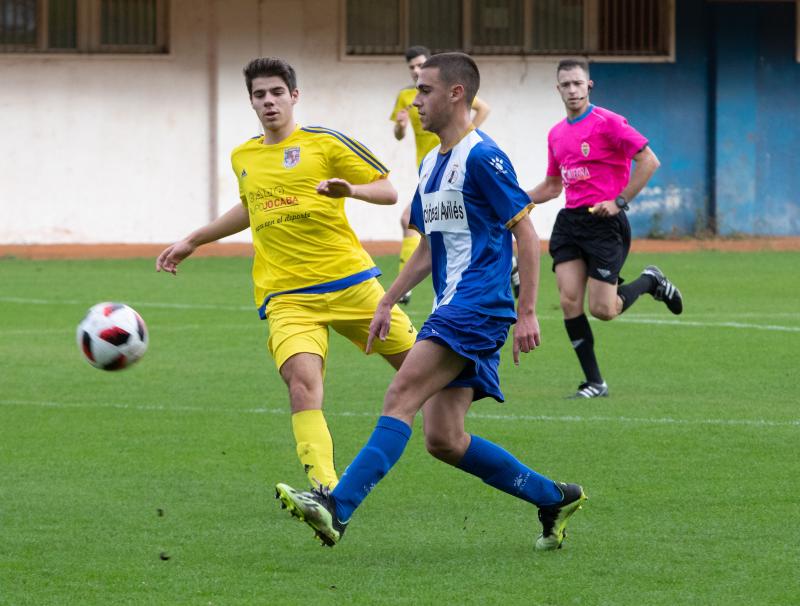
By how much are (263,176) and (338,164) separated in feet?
1.16

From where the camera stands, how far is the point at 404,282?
6379 mm

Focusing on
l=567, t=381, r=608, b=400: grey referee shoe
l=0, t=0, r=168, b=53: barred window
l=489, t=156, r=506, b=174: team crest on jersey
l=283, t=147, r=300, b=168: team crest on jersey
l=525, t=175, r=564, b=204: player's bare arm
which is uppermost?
l=0, t=0, r=168, b=53: barred window

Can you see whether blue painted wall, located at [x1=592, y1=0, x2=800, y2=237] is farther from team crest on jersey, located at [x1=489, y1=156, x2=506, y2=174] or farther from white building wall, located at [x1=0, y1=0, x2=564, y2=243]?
team crest on jersey, located at [x1=489, y1=156, x2=506, y2=174]

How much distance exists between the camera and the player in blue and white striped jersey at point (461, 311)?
5.93 m

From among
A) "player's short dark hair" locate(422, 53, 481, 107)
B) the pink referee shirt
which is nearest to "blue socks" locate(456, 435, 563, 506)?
"player's short dark hair" locate(422, 53, 481, 107)

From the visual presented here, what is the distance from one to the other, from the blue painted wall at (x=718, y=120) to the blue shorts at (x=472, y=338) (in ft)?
68.2

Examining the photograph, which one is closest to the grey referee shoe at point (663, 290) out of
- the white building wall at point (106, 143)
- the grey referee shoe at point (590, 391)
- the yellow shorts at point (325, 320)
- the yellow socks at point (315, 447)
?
the grey referee shoe at point (590, 391)

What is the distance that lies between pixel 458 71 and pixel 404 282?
2.81 ft

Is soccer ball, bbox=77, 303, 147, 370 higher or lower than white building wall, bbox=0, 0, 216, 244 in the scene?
lower

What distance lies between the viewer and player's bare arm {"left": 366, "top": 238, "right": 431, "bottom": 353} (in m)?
6.37

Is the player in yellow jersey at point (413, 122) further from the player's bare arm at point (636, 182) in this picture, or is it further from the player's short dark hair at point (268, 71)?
the player's short dark hair at point (268, 71)

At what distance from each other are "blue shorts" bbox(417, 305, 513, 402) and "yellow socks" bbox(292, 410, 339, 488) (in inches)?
32.7

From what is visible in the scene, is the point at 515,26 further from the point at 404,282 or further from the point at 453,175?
the point at 453,175

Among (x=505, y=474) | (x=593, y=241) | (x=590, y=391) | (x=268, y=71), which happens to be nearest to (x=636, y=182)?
(x=593, y=241)
